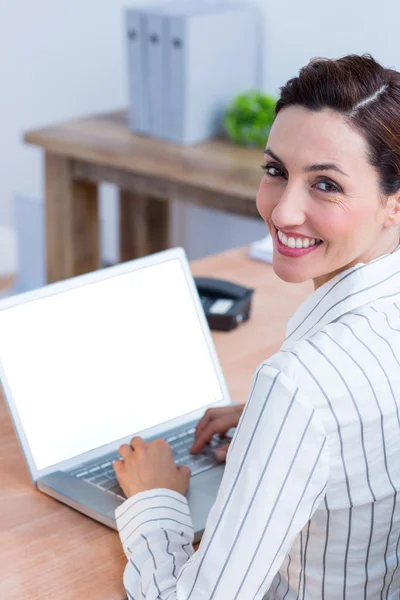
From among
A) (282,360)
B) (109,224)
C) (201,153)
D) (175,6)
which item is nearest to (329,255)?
(282,360)

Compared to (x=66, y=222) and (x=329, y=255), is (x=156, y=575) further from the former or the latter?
(x=66, y=222)

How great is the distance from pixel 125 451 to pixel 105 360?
0.15 m

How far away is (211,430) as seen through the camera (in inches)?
53.5

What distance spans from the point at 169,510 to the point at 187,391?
299 mm

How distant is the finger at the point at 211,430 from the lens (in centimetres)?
136

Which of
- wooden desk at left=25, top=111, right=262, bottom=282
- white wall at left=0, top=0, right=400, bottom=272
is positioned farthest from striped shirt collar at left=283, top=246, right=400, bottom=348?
white wall at left=0, top=0, right=400, bottom=272

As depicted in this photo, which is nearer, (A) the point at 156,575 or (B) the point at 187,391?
(A) the point at 156,575

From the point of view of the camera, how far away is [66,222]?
3.27 metres

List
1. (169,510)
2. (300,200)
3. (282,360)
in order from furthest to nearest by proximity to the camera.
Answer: (169,510) → (300,200) → (282,360)

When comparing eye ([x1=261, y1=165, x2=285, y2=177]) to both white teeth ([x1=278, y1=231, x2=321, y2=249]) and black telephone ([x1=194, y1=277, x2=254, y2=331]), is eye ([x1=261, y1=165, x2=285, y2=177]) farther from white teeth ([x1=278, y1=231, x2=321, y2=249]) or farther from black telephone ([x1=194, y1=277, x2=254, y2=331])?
black telephone ([x1=194, y1=277, x2=254, y2=331])

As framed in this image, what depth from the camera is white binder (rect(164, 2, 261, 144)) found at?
290 centimetres

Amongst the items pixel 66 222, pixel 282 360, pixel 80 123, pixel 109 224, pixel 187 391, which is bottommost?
pixel 109 224

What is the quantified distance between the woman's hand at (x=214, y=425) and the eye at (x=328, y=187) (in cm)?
43

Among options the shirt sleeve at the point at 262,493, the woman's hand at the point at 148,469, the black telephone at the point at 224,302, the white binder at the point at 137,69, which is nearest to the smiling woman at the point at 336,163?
the shirt sleeve at the point at 262,493
